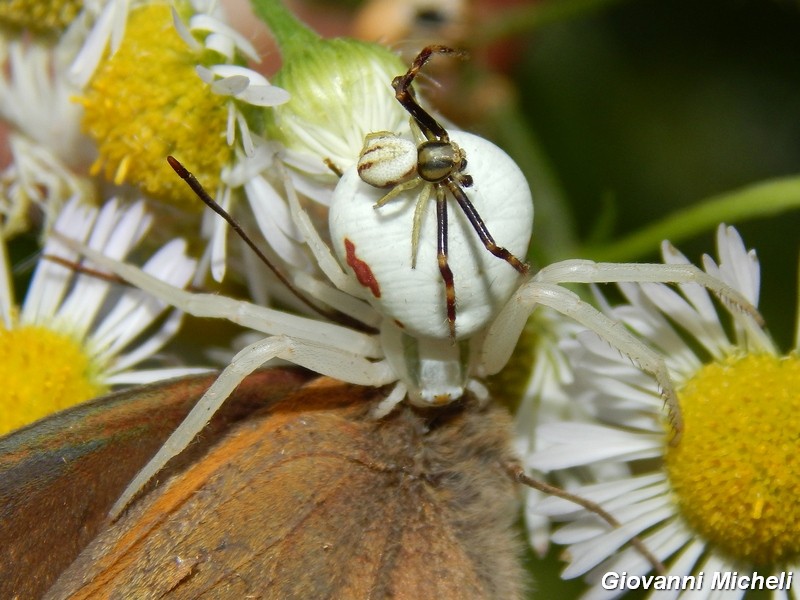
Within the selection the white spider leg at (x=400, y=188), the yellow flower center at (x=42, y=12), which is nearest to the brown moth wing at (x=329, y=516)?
the white spider leg at (x=400, y=188)

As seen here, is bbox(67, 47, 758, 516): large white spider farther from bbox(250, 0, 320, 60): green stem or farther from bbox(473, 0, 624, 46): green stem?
bbox(473, 0, 624, 46): green stem

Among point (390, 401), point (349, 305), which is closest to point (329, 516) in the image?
point (390, 401)

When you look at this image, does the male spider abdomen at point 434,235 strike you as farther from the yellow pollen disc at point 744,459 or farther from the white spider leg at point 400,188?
the yellow pollen disc at point 744,459

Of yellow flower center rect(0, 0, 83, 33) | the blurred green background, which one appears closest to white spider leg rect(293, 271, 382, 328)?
yellow flower center rect(0, 0, 83, 33)

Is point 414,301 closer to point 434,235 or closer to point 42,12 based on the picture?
point 434,235

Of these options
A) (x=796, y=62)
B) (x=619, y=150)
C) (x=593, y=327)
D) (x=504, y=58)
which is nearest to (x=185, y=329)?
(x=593, y=327)

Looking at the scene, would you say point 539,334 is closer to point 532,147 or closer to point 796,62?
point 532,147
